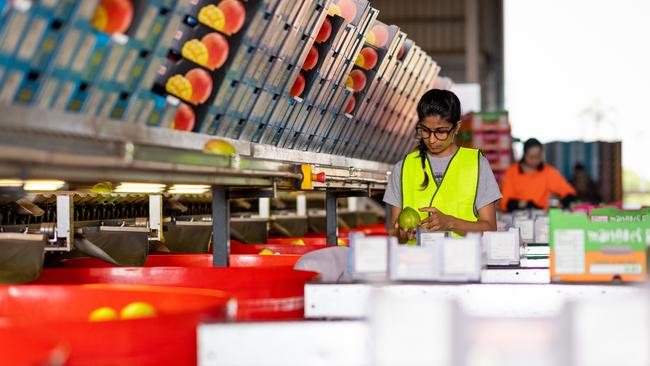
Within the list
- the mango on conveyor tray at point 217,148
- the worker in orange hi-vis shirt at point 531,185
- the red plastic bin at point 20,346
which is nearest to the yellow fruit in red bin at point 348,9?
the mango on conveyor tray at point 217,148

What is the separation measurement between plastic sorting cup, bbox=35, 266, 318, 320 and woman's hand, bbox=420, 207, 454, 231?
2.17 ft

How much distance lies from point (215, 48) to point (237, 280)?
0.84 meters

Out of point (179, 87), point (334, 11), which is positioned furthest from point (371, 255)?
point (334, 11)

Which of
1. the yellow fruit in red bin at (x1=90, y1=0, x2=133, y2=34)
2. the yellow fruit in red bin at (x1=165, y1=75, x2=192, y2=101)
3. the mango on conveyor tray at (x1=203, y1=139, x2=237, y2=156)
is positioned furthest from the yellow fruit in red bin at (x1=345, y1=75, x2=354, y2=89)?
the yellow fruit in red bin at (x1=90, y1=0, x2=133, y2=34)

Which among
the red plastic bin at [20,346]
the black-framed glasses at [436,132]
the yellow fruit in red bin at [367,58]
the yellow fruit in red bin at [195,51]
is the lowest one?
the red plastic bin at [20,346]

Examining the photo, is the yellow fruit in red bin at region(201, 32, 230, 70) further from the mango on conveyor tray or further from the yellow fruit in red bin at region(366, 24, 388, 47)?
Result: the yellow fruit in red bin at region(366, 24, 388, 47)

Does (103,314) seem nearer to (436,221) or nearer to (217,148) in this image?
(217,148)

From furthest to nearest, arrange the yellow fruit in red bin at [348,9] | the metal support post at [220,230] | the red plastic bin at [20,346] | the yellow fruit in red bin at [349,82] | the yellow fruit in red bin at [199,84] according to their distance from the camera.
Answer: the yellow fruit in red bin at [349,82] < the yellow fruit in red bin at [348,9] < the metal support post at [220,230] < the yellow fruit in red bin at [199,84] < the red plastic bin at [20,346]

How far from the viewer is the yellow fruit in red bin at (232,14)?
351 cm

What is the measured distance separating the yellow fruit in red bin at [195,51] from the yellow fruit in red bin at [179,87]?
0.08 metres

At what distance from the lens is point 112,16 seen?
2.74m

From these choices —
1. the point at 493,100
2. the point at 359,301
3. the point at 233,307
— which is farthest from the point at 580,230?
the point at 493,100

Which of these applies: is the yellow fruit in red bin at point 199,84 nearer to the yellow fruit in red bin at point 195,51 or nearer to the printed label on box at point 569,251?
the yellow fruit in red bin at point 195,51

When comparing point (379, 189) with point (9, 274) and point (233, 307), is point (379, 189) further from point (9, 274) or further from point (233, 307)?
point (233, 307)
